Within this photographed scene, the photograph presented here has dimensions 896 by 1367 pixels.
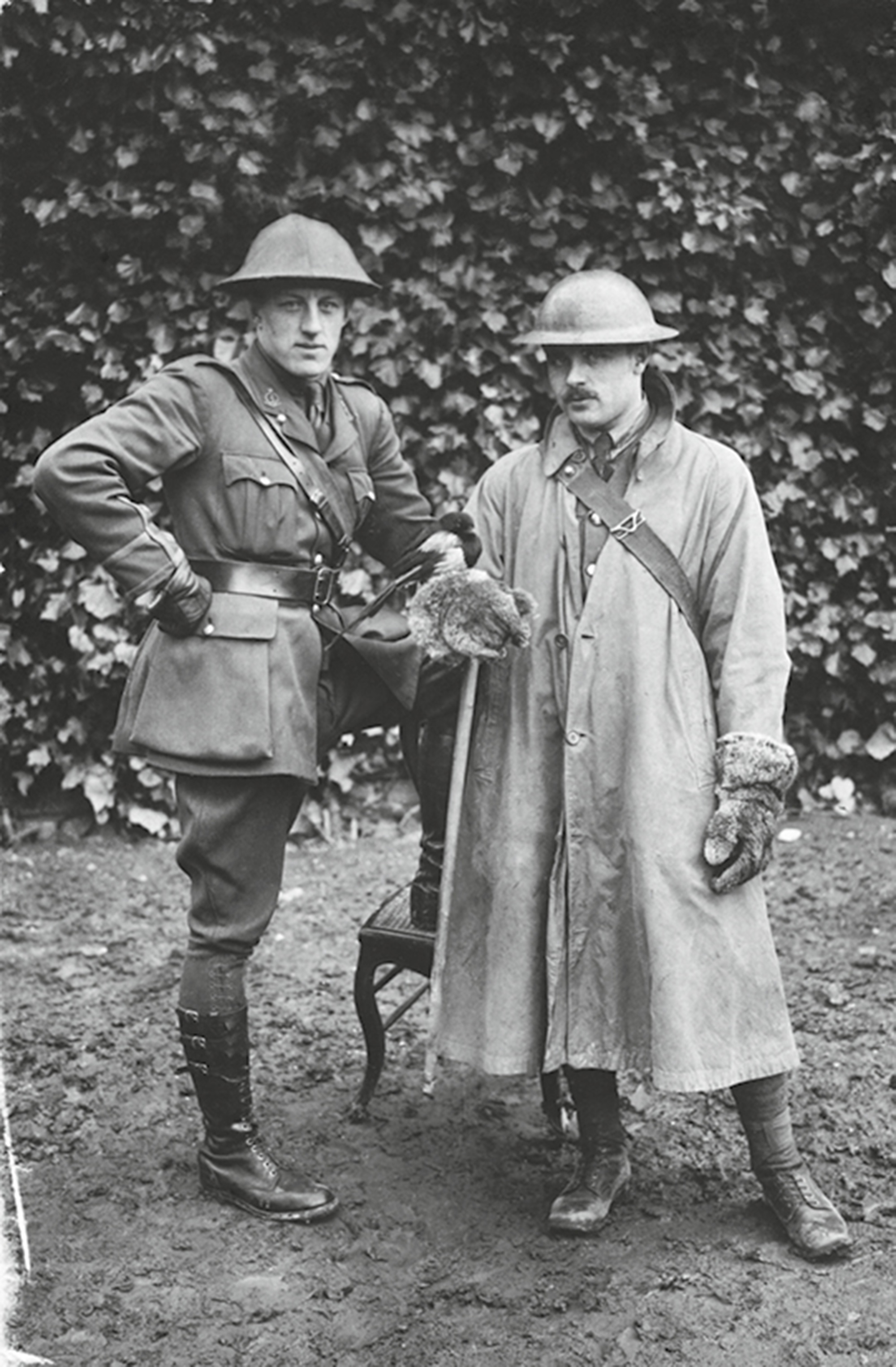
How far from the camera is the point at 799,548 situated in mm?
6395

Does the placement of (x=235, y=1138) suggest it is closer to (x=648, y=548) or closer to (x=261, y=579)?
(x=261, y=579)

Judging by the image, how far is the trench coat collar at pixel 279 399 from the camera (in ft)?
11.4

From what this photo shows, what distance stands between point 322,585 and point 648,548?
84cm

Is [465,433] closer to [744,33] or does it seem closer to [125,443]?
[744,33]

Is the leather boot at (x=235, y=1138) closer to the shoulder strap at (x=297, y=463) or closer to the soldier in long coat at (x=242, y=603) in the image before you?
the soldier in long coat at (x=242, y=603)

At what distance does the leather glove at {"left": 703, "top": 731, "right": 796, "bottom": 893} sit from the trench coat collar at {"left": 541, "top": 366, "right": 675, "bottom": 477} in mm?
726

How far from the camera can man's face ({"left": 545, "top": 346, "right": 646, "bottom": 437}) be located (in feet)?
10.8

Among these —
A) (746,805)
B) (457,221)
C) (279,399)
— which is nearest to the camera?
(746,805)

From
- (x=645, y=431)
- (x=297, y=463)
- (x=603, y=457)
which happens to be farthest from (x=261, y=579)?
(x=645, y=431)

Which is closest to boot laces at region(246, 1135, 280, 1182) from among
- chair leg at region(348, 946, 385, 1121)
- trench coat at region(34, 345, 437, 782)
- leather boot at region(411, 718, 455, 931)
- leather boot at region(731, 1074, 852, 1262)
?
chair leg at region(348, 946, 385, 1121)

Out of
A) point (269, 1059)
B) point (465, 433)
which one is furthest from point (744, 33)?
point (269, 1059)

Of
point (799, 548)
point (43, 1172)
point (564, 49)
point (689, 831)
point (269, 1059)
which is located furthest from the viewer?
point (799, 548)

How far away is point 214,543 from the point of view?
11.3ft

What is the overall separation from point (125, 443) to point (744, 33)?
413cm
